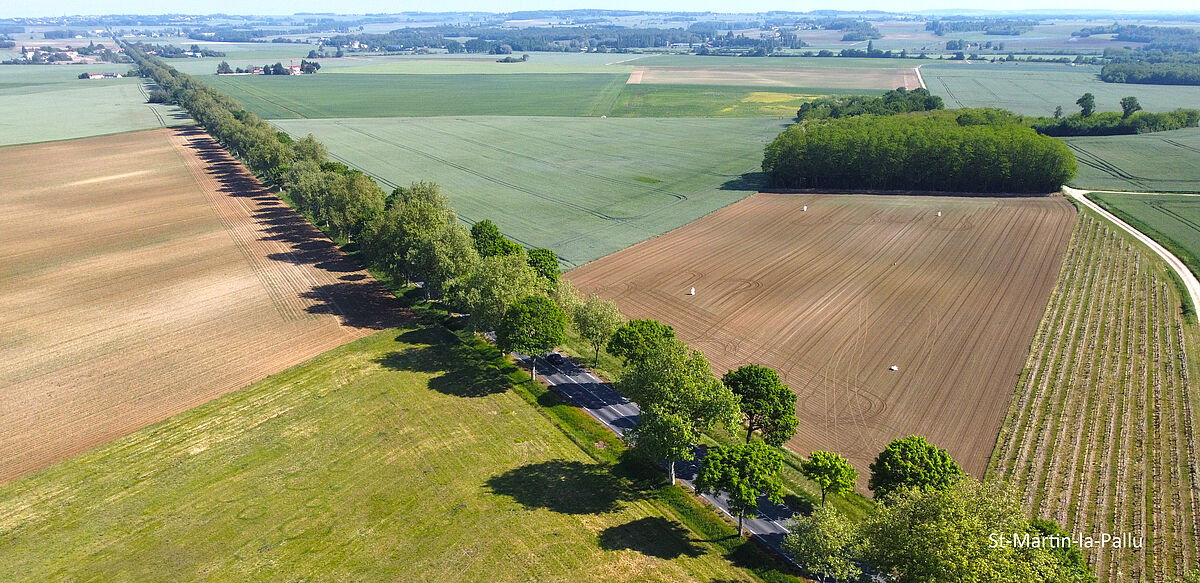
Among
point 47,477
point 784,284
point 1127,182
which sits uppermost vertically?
point 1127,182

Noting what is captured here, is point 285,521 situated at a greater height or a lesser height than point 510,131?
lesser

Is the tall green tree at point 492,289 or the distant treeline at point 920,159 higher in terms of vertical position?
the distant treeline at point 920,159

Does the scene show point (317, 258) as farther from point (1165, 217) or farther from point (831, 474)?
point (1165, 217)

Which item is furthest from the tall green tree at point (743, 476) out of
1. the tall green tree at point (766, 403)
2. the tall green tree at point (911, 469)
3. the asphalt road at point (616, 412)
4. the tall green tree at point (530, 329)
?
the tall green tree at point (530, 329)

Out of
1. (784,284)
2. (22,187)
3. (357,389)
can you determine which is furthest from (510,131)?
(357,389)

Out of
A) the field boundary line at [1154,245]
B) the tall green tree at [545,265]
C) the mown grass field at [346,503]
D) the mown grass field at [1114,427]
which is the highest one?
the field boundary line at [1154,245]

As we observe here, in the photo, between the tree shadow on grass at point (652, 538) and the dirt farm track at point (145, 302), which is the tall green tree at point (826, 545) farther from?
the dirt farm track at point (145, 302)

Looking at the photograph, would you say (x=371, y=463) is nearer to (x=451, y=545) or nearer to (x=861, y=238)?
(x=451, y=545)
